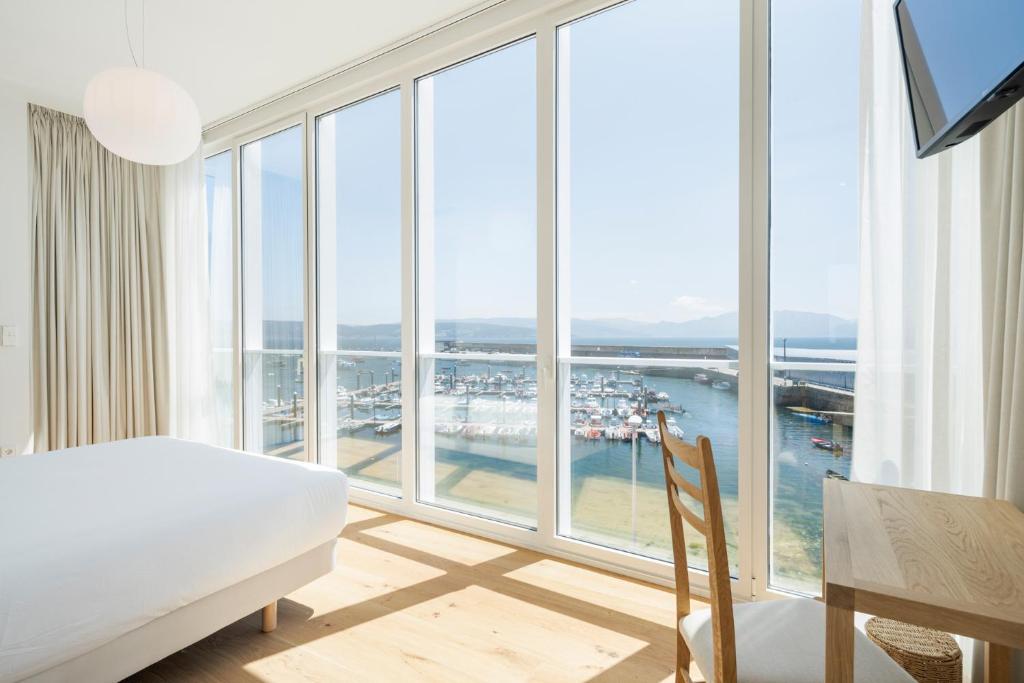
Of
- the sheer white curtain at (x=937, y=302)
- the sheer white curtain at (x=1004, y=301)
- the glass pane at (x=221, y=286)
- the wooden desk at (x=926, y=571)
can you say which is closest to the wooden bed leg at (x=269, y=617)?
the wooden desk at (x=926, y=571)

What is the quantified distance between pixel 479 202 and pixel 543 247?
587mm

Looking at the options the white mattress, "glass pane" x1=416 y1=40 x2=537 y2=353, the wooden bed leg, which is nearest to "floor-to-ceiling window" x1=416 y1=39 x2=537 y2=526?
"glass pane" x1=416 y1=40 x2=537 y2=353

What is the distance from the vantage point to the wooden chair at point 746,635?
1.06 meters

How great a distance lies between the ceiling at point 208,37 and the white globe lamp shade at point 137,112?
0.98m

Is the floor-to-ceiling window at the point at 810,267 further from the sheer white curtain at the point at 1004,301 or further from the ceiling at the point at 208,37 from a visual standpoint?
the ceiling at the point at 208,37

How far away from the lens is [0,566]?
1276mm

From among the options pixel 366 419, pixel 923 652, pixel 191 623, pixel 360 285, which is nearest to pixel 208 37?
pixel 360 285

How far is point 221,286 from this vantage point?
446 cm

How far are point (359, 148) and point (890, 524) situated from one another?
3563mm

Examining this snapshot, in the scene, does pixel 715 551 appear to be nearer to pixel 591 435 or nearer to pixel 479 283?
pixel 591 435

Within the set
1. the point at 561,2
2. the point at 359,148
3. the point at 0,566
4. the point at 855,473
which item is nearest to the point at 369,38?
the point at 359,148

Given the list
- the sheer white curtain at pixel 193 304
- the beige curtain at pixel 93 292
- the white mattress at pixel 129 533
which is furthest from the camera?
the sheer white curtain at pixel 193 304

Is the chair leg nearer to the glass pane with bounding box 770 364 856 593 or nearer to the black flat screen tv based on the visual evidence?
the glass pane with bounding box 770 364 856 593

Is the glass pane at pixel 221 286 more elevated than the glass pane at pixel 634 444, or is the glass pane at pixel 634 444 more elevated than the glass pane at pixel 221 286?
the glass pane at pixel 221 286
